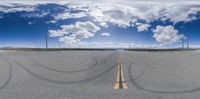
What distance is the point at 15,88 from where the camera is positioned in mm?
11656

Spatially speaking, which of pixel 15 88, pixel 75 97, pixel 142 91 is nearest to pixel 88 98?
pixel 75 97

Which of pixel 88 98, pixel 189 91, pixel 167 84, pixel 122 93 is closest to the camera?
pixel 88 98

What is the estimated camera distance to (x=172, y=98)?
980 cm

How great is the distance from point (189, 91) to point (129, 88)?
1.70 m

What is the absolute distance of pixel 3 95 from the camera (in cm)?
1011

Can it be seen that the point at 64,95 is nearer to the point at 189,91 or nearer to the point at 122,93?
the point at 122,93

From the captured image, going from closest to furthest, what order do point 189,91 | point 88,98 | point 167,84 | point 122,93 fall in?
1. point 88,98
2. point 122,93
3. point 189,91
4. point 167,84

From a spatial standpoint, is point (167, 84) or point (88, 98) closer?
point (88, 98)

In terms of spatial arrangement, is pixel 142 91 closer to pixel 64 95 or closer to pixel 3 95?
pixel 64 95

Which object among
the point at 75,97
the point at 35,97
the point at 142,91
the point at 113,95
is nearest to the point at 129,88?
the point at 142,91

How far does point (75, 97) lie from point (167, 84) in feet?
14.3

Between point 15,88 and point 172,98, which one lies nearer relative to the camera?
point 172,98

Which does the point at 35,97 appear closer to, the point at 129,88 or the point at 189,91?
the point at 129,88

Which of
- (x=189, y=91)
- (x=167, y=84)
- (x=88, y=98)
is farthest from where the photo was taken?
(x=167, y=84)
